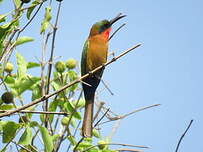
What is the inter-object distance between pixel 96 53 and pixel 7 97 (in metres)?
1.86

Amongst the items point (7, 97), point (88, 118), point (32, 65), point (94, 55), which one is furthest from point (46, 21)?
point (94, 55)

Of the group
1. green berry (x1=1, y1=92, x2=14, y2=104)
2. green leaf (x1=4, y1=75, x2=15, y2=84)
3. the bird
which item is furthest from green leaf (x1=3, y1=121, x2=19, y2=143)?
the bird

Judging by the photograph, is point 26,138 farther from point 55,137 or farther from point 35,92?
point 35,92

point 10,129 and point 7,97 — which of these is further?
point 7,97

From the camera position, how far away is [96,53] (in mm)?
4273

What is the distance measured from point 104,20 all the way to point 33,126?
229 cm

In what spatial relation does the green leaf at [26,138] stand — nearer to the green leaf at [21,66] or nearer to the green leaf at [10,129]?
the green leaf at [10,129]

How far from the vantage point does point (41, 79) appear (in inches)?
107

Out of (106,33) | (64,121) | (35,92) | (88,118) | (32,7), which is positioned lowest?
(88,118)

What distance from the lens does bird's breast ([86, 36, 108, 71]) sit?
425cm

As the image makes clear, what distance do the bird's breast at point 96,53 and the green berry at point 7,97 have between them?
177 centimetres

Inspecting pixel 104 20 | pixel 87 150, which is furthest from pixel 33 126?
pixel 104 20

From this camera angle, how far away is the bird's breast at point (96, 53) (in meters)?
4.25

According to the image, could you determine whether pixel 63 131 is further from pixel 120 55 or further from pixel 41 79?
pixel 120 55
